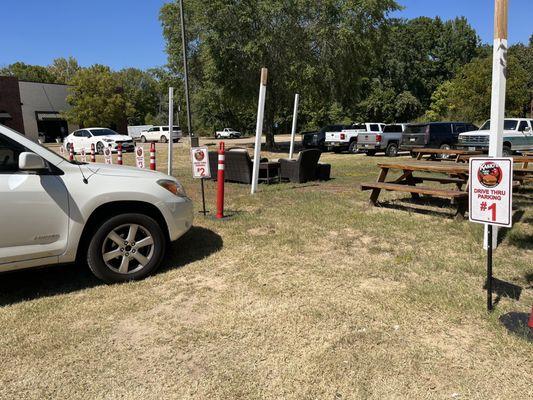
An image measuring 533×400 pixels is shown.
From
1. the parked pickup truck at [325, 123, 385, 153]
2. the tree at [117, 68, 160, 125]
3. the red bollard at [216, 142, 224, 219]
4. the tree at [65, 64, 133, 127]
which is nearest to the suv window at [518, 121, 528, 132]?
the parked pickup truck at [325, 123, 385, 153]

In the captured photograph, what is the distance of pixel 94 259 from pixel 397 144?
20.8 meters

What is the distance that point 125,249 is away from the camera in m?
Answer: 4.63

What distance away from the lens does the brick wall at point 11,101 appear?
137 feet

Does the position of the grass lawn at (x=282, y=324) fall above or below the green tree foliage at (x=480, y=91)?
below

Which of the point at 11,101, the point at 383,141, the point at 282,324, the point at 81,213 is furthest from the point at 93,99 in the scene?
the point at 282,324

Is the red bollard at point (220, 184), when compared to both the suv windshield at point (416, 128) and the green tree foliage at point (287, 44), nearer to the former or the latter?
the suv windshield at point (416, 128)

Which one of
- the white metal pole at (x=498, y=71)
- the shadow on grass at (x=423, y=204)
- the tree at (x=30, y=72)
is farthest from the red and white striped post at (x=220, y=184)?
the tree at (x=30, y=72)

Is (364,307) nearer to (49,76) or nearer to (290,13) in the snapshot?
(290,13)

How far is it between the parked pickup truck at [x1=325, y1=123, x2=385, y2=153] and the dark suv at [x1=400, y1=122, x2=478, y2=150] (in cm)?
326

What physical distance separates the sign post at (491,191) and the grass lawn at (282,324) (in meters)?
0.80

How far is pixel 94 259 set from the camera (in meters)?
4.43

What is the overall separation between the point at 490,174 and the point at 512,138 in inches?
649

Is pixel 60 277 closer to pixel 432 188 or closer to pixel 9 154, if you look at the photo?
pixel 9 154

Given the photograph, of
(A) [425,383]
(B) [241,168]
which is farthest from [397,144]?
(A) [425,383]
